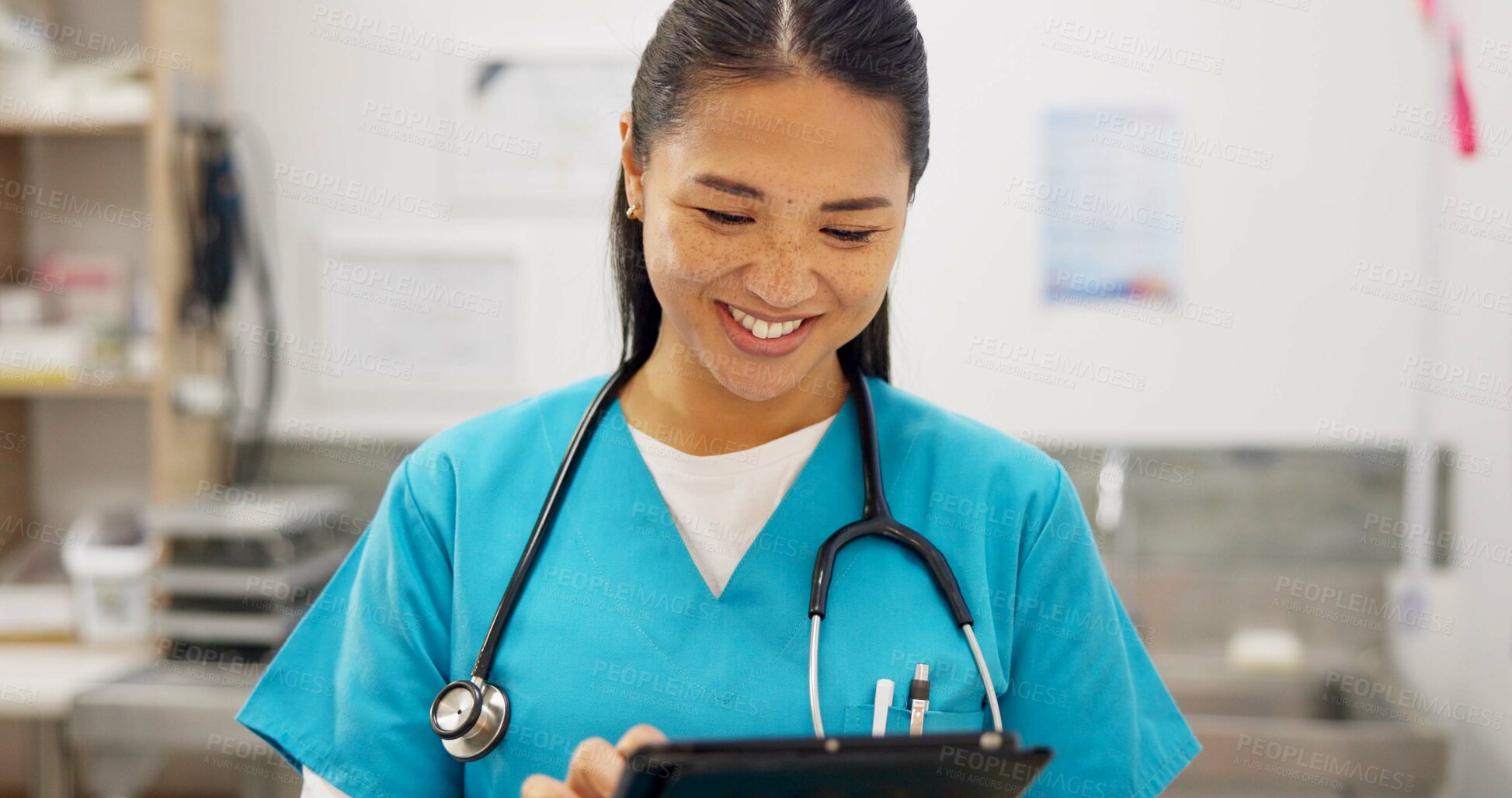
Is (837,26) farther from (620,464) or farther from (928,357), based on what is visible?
(928,357)

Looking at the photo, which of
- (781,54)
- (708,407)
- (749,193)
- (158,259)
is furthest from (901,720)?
(158,259)

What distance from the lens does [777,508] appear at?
994 mm

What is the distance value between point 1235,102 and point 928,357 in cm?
77

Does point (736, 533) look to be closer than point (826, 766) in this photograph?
No

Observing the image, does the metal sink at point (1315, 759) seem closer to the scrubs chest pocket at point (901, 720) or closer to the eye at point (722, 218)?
the scrubs chest pocket at point (901, 720)

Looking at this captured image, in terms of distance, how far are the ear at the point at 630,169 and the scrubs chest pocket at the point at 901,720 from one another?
1.52ft

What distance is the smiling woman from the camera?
874 millimetres

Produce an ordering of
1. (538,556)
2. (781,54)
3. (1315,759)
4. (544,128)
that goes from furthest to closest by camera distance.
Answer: (544,128), (1315,759), (538,556), (781,54)

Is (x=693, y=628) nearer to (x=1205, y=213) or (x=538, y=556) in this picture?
(x=538, y=556)

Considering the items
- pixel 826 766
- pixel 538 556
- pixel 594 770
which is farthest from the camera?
pixel 538 556

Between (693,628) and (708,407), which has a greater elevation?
(708,407)

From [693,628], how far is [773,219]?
0.35 meters

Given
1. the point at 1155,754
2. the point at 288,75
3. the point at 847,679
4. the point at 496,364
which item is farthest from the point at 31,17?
the point at 1155,754

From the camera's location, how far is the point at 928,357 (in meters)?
2.29
